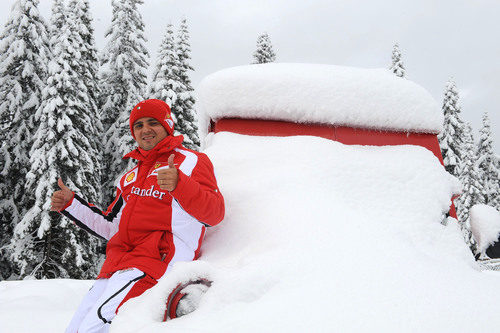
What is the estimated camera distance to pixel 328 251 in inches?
58.5

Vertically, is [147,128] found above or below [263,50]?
below

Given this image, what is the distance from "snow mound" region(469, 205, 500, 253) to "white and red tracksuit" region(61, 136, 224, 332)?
156 centimetres

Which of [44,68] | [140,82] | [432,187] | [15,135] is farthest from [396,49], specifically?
[432,187]

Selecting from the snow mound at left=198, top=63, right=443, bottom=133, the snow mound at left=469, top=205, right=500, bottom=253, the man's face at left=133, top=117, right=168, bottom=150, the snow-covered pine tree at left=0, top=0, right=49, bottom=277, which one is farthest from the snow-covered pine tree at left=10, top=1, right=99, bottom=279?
the snow mound at left=469, top=205, right=500, bottom=253

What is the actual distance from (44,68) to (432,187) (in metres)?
19.5

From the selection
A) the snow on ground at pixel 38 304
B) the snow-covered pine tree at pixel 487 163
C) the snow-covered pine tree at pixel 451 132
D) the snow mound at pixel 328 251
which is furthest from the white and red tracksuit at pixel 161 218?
the snow-covered pine tree at pixel 487 163

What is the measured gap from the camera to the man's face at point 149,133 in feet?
8.06

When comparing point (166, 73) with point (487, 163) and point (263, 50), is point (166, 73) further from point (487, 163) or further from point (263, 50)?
point (487, 163)

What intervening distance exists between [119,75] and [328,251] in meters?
20.7

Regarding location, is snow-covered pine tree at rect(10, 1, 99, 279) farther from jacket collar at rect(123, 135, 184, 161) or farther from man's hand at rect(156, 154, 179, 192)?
man's hand at rect(156, 154, 179, 192)

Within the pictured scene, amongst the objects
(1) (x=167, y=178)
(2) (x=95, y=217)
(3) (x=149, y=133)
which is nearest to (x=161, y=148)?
(3) (x=149, y=133)

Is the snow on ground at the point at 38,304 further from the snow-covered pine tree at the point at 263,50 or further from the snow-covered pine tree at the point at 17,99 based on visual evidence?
Answer: the snow-covered pine tree at the point at 263,50

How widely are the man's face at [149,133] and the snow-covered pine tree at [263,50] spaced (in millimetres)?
23045

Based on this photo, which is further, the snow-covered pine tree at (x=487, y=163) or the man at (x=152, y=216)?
the snow-covered pine tree at (x=487, y=163)
